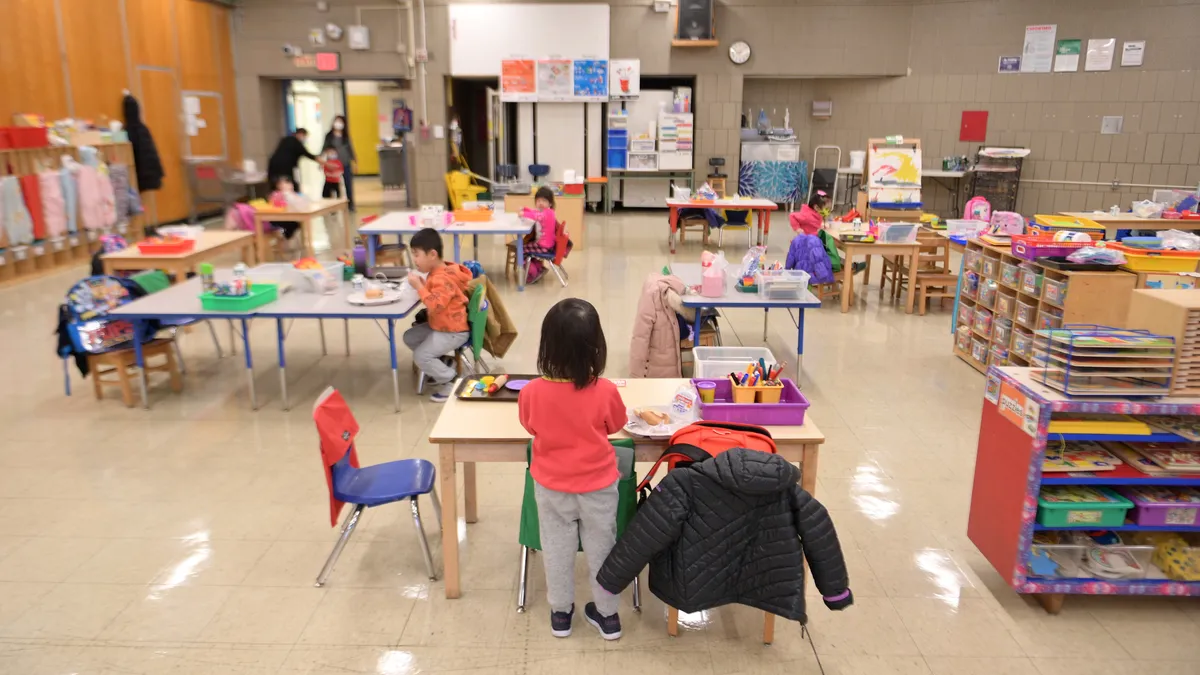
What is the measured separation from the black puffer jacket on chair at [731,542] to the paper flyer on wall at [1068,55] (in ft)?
43.9

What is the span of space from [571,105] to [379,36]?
3.52 m

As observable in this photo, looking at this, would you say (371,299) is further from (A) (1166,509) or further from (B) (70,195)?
(B) (70,195)

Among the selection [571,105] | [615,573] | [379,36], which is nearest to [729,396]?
[615,573]

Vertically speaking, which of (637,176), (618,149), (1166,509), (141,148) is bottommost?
(1166,509)

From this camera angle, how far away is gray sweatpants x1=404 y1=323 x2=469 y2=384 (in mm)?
5516

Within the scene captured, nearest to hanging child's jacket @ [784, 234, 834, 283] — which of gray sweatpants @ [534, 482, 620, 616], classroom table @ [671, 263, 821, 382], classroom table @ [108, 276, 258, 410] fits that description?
classroom table @ [671, 263, 821, 382]

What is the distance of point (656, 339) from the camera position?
5.28m

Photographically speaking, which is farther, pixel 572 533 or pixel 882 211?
pixel 882 211

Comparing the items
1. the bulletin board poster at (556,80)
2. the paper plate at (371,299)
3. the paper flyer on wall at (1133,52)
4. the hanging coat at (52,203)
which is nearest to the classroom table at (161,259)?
the paper plate at (371,299)

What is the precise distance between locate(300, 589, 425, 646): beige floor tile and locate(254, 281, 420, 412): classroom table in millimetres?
2123

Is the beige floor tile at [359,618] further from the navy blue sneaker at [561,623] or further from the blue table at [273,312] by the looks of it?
the blue table at [273,312]

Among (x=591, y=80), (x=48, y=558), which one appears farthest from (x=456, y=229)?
(x=591, y=80)

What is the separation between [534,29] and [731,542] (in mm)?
13073

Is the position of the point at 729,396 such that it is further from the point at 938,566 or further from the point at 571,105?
the point at 571,105
